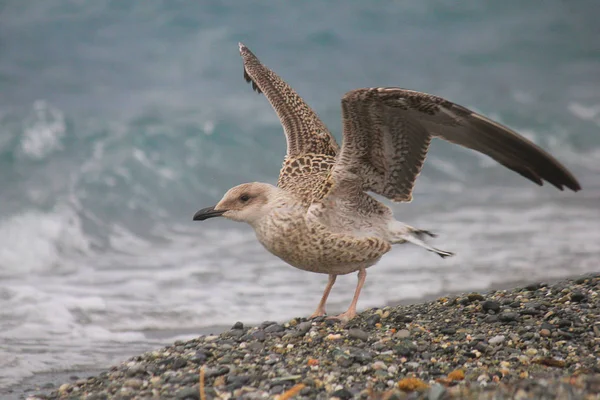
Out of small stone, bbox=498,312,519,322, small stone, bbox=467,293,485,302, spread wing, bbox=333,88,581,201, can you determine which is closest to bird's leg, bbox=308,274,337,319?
spread wing, bbox=333,88,581,201

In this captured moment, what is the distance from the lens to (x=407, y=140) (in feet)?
25.0

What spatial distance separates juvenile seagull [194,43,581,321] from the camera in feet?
23.1

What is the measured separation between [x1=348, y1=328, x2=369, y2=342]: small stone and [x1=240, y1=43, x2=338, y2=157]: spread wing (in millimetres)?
2358

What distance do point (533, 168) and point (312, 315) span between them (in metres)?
2.76

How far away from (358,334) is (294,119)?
3028 millimetres

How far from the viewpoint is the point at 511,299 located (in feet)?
28.8

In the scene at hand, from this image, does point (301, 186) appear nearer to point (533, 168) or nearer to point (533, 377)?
point (533, 168)

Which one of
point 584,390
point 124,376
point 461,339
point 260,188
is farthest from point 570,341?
point 124,376

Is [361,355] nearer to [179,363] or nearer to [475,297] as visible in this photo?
[179,363]

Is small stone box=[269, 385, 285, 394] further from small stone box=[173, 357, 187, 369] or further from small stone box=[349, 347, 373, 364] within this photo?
small stone box=[173, 357, 187, 369]

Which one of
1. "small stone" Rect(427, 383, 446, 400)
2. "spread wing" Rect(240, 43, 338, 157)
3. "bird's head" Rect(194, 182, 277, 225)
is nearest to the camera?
"small stone" Rect(427, 383, 446, 400)

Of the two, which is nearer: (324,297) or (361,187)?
(361,187)

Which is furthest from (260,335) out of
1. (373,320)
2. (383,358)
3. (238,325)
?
(383,358)

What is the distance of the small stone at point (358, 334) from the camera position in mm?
A: 7254
